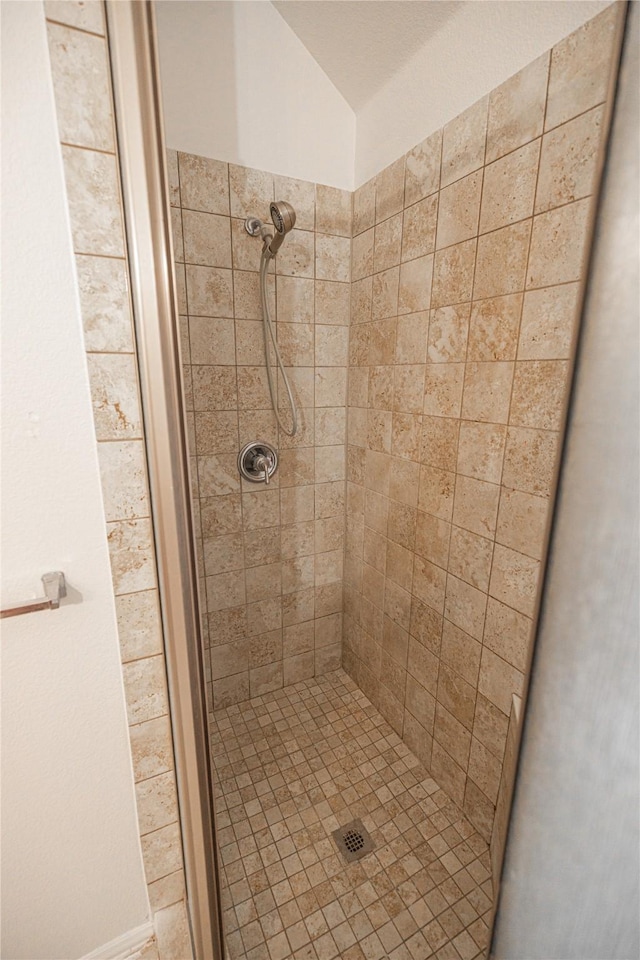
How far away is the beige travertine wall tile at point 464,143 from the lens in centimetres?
105

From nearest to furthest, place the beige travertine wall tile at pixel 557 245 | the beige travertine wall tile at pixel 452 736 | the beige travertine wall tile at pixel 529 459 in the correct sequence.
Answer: the beige travertine wall tile at pixel 557 245
the beige travertine wall tile at pixel 529 459
the beige travertine wall tile at pixel 452 736

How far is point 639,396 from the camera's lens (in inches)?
6.3

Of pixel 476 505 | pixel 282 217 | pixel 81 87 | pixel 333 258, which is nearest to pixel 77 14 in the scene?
pixel 81 87

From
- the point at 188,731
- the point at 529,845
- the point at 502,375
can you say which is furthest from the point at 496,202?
the point at 188,731

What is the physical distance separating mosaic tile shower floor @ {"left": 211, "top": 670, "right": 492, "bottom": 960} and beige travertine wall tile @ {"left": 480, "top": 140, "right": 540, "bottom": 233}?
5.76ft

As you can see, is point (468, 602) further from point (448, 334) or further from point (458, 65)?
point (458, 65)

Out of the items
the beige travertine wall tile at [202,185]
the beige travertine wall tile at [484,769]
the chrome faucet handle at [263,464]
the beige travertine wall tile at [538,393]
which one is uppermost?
the beige travertine wall tile at [202,185]

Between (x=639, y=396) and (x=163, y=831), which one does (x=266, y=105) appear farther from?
(x=163, y=831)

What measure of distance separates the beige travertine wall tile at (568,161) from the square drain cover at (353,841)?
179 centimetres

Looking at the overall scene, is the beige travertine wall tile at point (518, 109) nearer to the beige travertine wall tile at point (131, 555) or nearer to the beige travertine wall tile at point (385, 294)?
the beige travertine wall tile at point (385, 294)

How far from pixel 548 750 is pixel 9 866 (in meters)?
1.11

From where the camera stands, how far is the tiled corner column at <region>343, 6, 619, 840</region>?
0.92 meters

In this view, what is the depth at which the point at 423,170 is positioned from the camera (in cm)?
123

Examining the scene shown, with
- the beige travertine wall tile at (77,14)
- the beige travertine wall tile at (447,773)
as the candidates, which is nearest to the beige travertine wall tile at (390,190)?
the beige travertine wall tile at (77,14)
